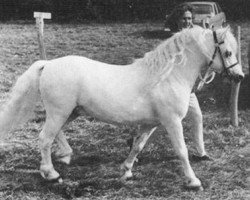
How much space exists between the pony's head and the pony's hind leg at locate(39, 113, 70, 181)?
1.78 metres

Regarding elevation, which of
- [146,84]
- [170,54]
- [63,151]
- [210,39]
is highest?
[210,39]

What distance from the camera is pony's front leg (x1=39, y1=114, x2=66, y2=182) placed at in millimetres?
4980

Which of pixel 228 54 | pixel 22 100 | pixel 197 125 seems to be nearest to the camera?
pixel 228 54

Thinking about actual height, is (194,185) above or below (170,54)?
below

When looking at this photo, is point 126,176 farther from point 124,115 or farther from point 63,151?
point 63,151

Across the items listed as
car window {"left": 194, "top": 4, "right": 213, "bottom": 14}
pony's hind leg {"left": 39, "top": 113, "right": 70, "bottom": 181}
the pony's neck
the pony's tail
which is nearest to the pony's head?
the pony's neck

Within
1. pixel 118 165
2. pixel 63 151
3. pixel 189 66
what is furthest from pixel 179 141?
pixel 63 151

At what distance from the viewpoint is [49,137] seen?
5008mm

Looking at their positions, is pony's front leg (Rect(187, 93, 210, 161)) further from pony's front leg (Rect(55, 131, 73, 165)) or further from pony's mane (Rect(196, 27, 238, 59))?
pony's front leg (Rect(55, 131, 73, 165))

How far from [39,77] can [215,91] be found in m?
5.34

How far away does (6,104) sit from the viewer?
529cm

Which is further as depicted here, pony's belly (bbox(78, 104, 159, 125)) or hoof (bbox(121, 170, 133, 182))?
hoof (bbox(121, 170, 133, 182))

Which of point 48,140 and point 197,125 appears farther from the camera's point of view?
point 197,125

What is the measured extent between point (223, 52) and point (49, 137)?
2125 millimetres
